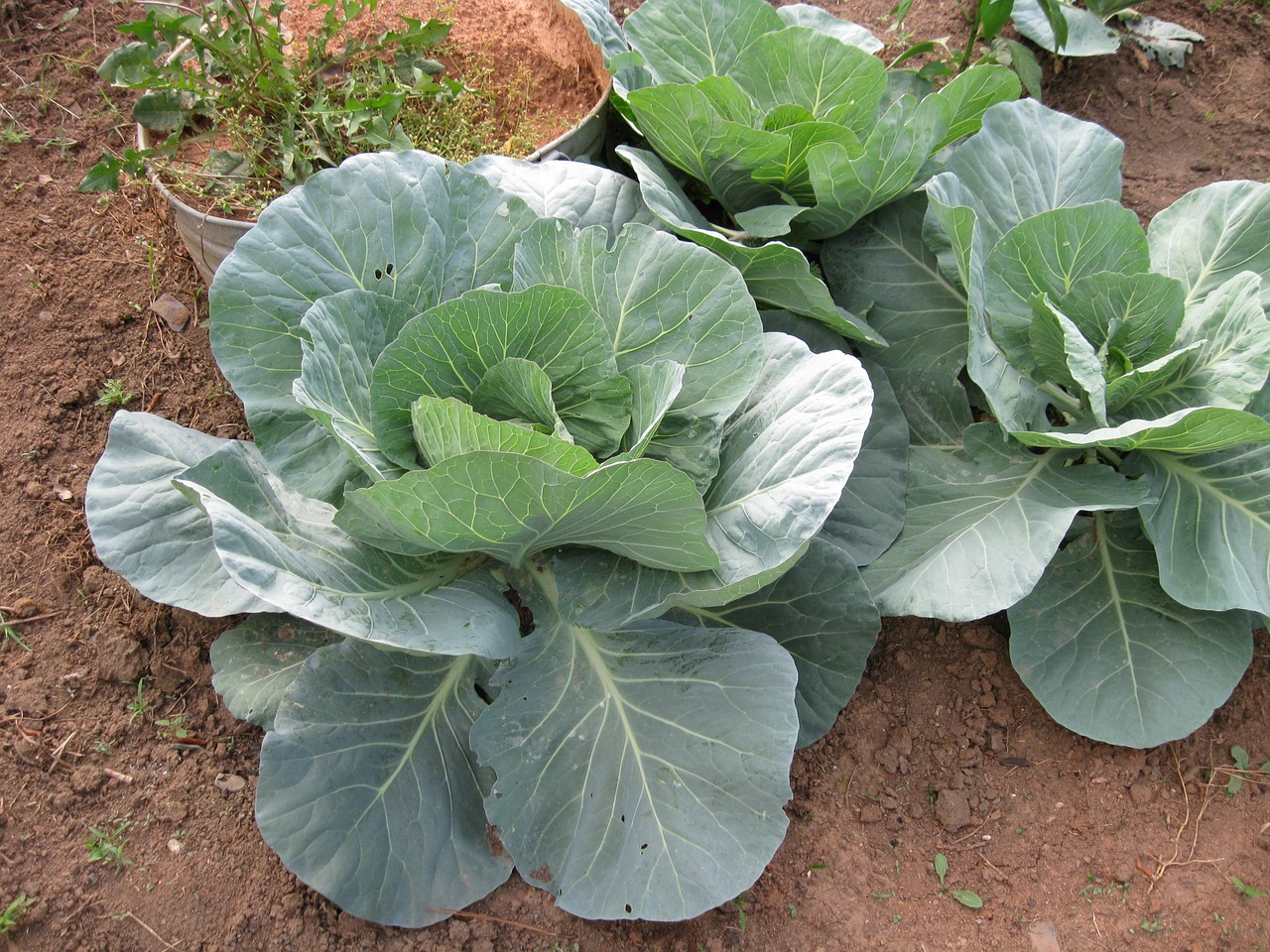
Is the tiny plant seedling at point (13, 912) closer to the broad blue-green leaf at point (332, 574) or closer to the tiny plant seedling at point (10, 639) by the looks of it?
the tiny plant seedling at point (10, 639)

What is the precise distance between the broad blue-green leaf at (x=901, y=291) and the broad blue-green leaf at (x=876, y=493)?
220 mm

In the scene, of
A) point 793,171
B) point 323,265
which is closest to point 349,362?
point 323,265

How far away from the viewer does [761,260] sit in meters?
2.37

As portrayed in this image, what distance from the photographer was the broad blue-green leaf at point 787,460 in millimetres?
1791

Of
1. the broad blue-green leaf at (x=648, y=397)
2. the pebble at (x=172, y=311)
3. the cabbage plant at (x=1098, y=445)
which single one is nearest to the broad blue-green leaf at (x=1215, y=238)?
the cabbage plant at (x=1098, y=445)

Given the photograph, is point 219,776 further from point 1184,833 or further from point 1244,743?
point 1244,743

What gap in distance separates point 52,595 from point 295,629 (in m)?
0.65

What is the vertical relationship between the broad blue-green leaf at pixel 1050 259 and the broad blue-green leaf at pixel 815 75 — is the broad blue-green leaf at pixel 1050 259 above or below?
below

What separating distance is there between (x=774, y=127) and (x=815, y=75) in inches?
7.2

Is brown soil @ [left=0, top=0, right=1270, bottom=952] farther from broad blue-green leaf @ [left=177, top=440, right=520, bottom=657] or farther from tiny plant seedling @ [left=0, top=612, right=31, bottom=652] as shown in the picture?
broad blue-green leaf @ [left=177, top=440, right=520, bottom=657]

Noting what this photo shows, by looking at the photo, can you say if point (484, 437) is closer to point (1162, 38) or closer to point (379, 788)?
point (379, 788)

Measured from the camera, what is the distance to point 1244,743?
93.6 inches

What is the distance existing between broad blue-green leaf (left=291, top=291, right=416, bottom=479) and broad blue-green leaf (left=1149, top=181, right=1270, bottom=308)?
207 cm

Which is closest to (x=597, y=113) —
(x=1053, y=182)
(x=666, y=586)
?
(x=1053, y=182)
